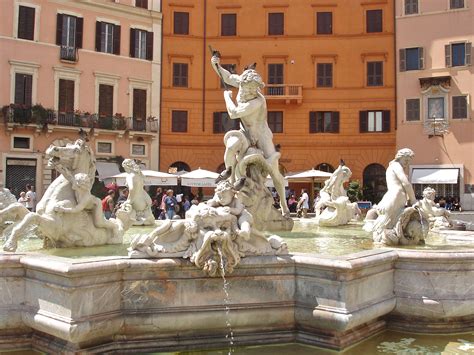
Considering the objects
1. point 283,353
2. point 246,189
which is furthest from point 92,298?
point 246,189

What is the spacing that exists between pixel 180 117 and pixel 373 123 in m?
11.6

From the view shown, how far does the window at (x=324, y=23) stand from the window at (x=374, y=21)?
2262mm

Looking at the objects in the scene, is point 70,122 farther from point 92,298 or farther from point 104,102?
point 92,298

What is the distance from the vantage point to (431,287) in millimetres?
5188

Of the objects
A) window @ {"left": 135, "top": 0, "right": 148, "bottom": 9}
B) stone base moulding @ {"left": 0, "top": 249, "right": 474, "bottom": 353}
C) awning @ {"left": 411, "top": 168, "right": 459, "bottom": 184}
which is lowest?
stone base moulding @ {"left": 0, "top": 249, "right": 474, "bottom": 353}

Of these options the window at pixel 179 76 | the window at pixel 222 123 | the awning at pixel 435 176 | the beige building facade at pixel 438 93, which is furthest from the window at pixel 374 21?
the window at pixel 179 76

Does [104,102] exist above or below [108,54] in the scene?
below

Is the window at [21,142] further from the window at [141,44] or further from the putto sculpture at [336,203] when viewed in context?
the putto sculpture at [336,203]

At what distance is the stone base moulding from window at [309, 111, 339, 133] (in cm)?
2769

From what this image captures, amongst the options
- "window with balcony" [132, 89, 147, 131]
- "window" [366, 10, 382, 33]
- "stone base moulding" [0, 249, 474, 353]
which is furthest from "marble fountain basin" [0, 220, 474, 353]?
"window" [366, 10, 382, 33]

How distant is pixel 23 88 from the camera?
27906 mm

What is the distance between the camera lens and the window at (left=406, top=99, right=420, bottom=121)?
101 ft

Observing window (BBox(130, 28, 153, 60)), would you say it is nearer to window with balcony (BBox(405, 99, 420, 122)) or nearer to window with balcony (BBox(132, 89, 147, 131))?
window with balcony (BBox(132, 89, 147, 131))

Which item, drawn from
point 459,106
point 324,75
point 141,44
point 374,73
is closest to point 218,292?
point 459,106
